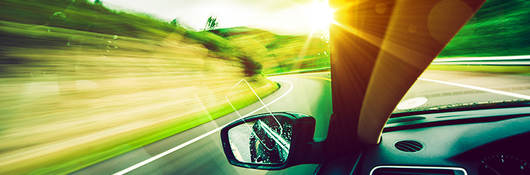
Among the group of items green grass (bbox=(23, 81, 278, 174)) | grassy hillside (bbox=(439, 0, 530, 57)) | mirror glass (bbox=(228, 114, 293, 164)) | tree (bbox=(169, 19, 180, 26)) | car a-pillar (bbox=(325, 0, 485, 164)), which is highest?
grassy hillside (bbox=(439, 0, 530, 57))

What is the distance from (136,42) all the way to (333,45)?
14.0 meters

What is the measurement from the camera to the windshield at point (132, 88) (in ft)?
15.3

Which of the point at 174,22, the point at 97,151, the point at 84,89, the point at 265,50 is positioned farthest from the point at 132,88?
the point at 265,50

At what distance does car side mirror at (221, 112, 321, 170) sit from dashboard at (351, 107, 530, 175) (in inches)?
13.1

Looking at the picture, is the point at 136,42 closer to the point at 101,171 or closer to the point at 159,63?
the point at 159,63

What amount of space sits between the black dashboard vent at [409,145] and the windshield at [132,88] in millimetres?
601

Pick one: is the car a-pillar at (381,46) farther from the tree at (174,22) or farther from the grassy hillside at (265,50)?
the tree at (174,22)

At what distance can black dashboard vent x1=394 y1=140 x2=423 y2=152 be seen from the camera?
60.1 inches

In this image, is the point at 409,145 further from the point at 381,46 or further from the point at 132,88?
the point at 132,88

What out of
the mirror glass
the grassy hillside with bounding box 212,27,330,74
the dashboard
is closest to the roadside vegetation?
the mirror glass

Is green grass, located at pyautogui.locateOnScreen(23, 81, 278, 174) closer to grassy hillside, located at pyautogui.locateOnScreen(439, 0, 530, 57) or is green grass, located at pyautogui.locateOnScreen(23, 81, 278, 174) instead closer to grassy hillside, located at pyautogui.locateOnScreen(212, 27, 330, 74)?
grassy hillside, located at pyautogui.locateOnScreen(212, 27, 330, 74)

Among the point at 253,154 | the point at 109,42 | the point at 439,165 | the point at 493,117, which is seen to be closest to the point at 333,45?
the point at 439,165

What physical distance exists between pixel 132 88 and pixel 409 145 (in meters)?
11.1

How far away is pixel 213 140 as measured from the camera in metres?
5.68
